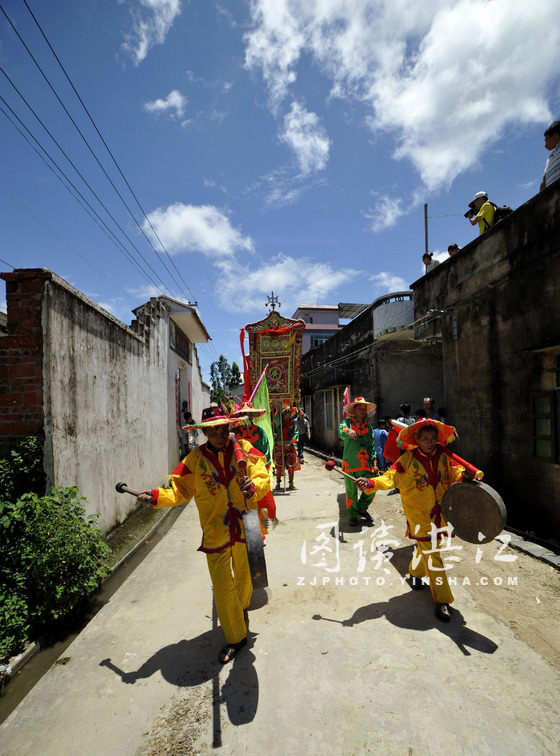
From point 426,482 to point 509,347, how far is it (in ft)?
12.5

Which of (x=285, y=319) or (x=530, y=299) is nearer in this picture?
(x=530, y=299)

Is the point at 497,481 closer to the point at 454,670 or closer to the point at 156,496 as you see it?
the point at 454,670

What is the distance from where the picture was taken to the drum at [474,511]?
3.25 meters

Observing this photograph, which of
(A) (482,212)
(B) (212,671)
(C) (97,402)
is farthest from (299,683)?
(A) (482,212)

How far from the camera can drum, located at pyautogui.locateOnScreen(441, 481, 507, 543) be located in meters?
3.25

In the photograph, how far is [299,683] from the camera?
105 inches

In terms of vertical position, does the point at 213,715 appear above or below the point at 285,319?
below

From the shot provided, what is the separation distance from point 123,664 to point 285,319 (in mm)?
7371

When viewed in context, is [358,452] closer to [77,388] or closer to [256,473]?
[256,473]

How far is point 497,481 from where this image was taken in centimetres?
681

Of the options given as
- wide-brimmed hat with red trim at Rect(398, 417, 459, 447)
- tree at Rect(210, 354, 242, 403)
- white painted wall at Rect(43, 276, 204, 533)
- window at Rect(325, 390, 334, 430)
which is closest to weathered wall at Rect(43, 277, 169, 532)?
white painted wall at Rect(43, 276, 204, 533)

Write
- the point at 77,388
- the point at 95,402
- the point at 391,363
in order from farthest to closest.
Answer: the point at 391,363 → the point at 95,402 → the point at 77,388

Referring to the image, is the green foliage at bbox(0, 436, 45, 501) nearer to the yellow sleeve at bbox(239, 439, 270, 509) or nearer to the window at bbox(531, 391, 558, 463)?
the yellow sleeve at bbox(239, 439, 270, 509)

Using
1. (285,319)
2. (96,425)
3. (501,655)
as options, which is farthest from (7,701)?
(285,319)
